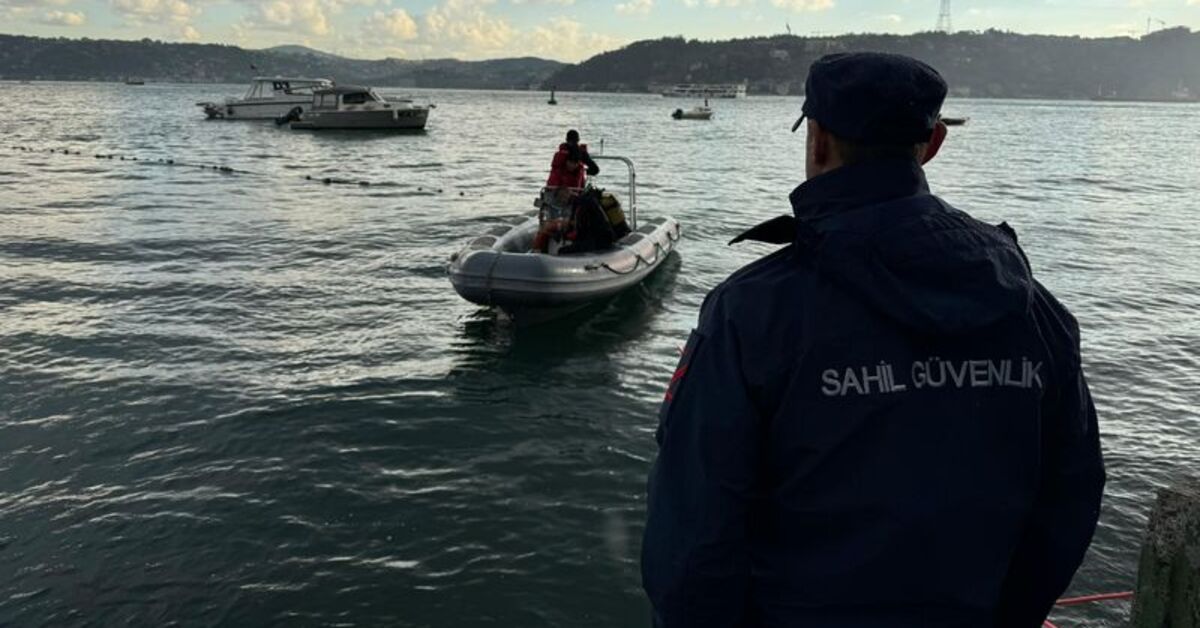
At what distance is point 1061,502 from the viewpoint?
2006 mm

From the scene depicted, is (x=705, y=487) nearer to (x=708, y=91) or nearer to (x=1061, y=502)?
(x=1061, y=502)

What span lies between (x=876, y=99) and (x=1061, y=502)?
1017 mm

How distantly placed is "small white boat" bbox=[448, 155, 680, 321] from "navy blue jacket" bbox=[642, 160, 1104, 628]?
927 centimetres

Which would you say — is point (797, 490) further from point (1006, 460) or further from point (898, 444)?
point (1006, 460)

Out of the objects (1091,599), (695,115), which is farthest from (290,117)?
(1091,599)

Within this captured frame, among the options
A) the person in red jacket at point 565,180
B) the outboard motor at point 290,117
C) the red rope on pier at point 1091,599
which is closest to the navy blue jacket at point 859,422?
the red rope on pier at point 1091,599

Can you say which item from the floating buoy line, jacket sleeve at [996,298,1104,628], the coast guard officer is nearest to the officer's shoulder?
the coast guard officer

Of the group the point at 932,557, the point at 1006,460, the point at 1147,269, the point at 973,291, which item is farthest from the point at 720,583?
the point at 1147,269

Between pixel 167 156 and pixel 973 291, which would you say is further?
pixel 167 156

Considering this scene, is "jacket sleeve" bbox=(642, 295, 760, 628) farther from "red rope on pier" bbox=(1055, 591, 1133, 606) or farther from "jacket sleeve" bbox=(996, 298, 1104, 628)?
"red rope on pier" bbox=(1055, 591, 1133, 606)

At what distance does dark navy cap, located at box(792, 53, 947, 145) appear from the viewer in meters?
1.78

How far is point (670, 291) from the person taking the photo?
→ 14445 millimetres

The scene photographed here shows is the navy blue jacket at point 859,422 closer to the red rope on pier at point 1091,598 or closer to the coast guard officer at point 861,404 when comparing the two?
the coast guard officer at point 861,404

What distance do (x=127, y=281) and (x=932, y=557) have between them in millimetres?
14726
